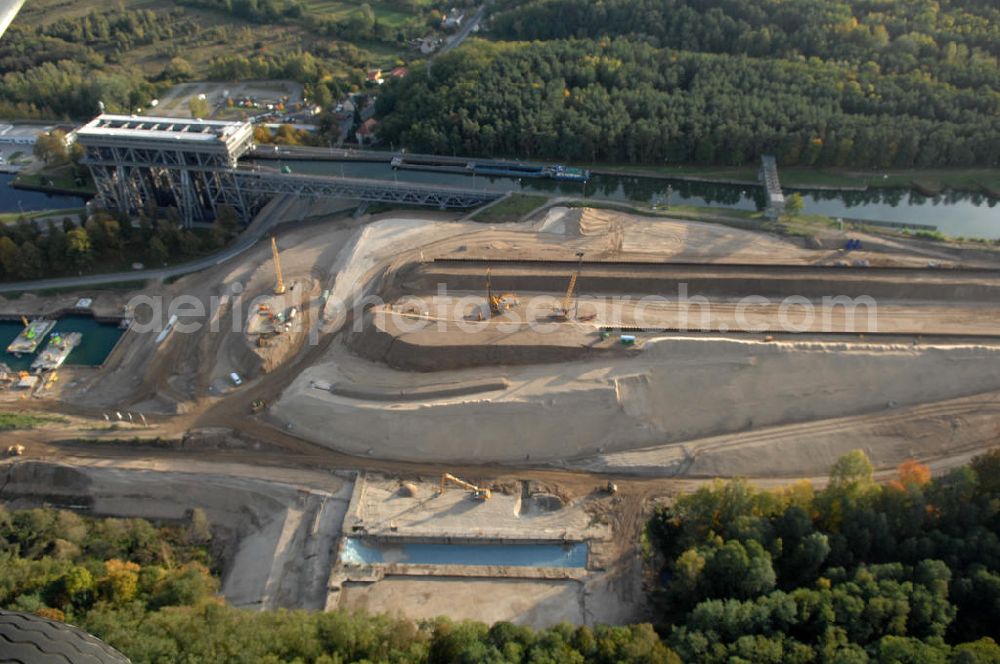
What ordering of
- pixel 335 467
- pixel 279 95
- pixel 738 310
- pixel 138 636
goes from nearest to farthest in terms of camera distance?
pixel 138 636
pixel 335 467
pixel 738 310
pixel 279 95

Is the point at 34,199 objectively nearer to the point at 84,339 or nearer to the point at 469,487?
the point at 84,339

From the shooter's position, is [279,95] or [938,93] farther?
[279,95]

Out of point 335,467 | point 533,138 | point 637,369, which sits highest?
point 533,138

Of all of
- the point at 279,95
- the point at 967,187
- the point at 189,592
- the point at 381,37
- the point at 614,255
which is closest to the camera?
the point at 189,592

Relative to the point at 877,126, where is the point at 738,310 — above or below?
below

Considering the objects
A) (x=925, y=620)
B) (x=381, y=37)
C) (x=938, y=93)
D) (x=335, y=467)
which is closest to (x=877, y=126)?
(x=938, y=93)

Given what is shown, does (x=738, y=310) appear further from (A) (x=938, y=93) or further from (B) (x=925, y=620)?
(A) (x=938, y=93)

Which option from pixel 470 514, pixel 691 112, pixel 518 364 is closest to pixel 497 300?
pixel 518 364
